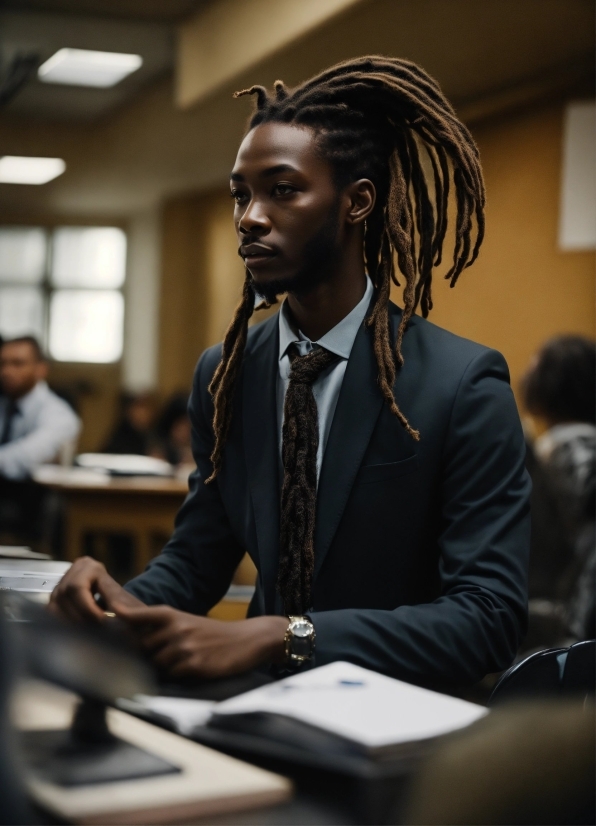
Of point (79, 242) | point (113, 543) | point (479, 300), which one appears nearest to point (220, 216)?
point (79, 242)

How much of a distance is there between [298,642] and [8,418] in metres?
4.06

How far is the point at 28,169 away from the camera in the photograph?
8266 mm

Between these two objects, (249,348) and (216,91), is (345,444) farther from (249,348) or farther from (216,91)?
(216,91)

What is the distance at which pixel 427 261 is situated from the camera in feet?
4.32

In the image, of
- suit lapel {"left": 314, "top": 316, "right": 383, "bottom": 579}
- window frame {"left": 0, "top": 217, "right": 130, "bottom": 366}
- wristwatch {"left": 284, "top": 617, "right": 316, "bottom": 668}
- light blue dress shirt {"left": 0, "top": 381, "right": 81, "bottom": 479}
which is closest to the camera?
wristwatch {"left": 284, "top": 617, "right": 316, "bottom": 668}

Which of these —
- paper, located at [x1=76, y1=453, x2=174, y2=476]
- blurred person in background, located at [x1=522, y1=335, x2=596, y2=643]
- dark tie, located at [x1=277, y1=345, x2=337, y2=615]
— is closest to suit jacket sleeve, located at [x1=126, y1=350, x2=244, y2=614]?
dark tie, located at [x1=277, y1=345, x2=337, y2=615]

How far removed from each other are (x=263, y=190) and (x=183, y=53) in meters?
4.09

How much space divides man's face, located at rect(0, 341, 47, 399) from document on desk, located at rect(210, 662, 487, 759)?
4093mm

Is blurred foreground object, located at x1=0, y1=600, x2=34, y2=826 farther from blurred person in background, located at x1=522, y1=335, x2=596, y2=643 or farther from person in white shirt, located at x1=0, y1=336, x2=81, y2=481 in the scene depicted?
person in white shirt, located at x1=0, y1=336, x2=81, y2=481

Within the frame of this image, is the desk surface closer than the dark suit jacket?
No

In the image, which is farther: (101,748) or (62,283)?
(62,283)

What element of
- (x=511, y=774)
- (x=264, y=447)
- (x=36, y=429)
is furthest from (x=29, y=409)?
(x=511, y=774)

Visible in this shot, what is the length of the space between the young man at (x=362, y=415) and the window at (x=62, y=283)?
8.19 meters

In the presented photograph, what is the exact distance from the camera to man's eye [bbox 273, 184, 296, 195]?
1108 mm
